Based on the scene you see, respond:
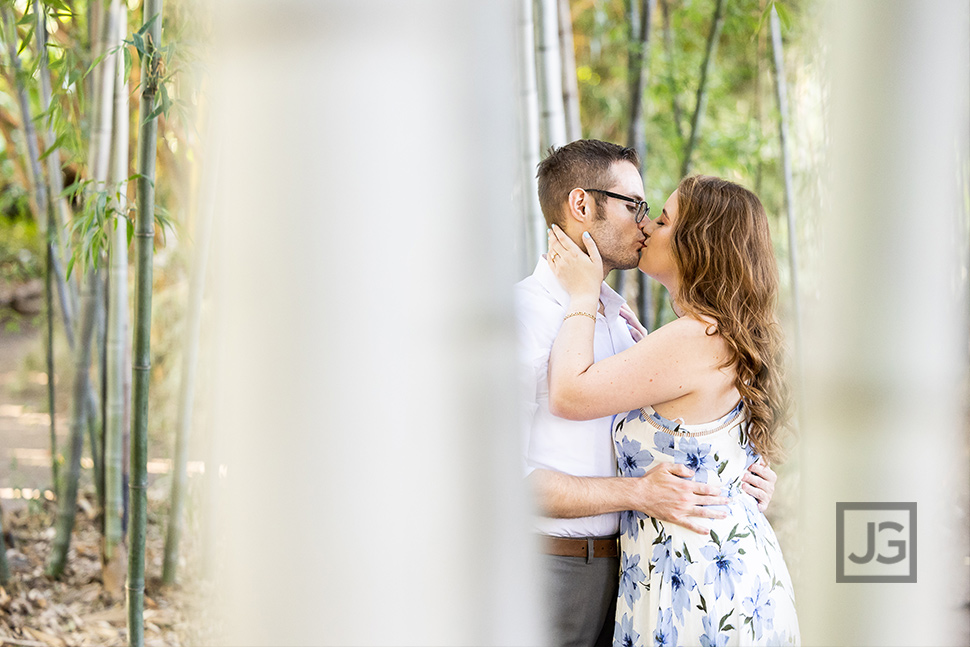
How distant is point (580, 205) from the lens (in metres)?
1.53

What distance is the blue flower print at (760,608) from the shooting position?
50.2 inches

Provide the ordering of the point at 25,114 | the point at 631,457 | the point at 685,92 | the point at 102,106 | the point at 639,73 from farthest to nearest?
the point at 685,92, the point at 639,73, the point at 25,114, the point at 102,106, the point at 631,457

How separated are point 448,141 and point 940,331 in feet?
1.42

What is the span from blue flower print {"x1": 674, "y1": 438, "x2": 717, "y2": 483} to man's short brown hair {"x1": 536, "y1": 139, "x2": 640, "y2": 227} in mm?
474

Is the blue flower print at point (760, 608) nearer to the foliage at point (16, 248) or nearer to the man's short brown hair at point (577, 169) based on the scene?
the man's short brown hair at point (577, 169)

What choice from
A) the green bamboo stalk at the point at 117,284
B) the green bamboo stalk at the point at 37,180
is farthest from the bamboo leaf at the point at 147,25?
the green bamboo stalk at the point at 37,180

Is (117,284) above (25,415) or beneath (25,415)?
above

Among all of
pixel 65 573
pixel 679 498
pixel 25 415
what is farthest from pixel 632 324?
pixel 25 415

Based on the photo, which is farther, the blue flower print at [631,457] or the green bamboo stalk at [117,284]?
the green bamboo stalk at [117,284]

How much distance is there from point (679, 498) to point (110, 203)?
5.83ft

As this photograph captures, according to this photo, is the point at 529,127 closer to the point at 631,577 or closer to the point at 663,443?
the point at 663,443

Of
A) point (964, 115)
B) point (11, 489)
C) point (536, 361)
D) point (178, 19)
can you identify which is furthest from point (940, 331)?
point (11, 489)

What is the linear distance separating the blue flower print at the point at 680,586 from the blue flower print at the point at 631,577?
0.05 meters

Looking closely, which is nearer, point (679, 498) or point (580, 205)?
point (679, 498)
